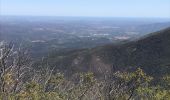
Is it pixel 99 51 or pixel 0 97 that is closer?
→ pixel 0 97

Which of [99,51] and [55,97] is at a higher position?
[55,97]

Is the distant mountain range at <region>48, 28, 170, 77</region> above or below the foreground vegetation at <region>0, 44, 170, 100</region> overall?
below

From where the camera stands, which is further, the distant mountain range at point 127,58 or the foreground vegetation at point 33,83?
the distant mountain range at point 127,58

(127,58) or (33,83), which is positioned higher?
(33,83)

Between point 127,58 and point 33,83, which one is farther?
point 127,58

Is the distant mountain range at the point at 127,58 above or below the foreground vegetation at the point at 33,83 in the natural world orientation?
below

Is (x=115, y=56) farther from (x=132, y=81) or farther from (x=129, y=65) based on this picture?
(x=132, y=81)

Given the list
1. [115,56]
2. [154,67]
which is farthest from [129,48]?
[154,67]

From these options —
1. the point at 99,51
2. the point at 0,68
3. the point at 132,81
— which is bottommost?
the point at 99,51
